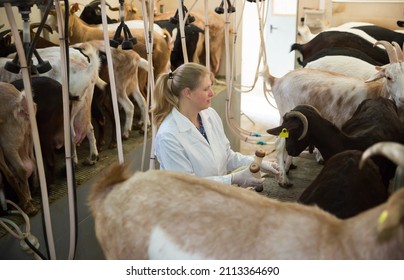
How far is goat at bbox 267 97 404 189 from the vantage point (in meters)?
2.43

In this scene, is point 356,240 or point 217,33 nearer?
point 356,240

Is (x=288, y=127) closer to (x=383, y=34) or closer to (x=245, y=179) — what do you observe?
(x=245, y=179)

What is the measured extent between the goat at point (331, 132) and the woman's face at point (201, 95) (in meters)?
0.46

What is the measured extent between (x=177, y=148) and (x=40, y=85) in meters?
0.98

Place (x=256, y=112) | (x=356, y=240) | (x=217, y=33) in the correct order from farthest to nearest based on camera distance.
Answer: (x=256, y=112) < (x=217, y=33) < (x=356, y=240)

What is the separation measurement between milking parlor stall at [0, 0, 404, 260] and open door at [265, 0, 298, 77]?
0.88 feet

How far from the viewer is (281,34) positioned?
668 cm

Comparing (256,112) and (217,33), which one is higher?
(217,33)

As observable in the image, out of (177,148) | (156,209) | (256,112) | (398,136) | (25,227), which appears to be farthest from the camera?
(256,112)

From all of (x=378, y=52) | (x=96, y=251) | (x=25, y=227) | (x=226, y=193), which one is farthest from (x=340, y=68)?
(x=226, y=193)

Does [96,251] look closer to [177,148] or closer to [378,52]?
[177,148]

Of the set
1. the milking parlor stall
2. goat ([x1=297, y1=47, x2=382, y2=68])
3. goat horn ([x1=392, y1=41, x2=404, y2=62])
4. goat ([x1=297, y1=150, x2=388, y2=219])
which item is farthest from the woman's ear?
goat ([x1=297, y1=47, x2=382, y2=68])

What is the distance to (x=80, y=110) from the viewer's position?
3.14 m

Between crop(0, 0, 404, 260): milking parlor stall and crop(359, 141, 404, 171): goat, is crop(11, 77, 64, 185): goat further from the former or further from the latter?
crop(359, 141, 404, 171): goat
